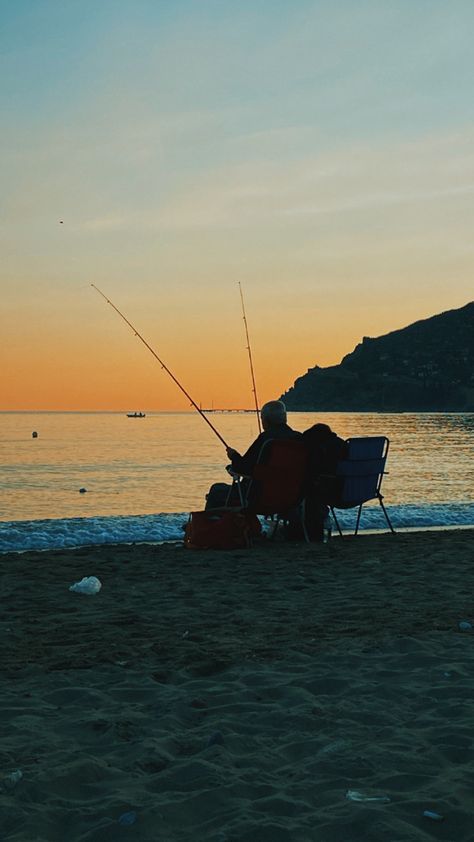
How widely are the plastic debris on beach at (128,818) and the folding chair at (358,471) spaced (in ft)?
22.7

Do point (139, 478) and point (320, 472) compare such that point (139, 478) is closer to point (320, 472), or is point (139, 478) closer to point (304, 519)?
point (304, 519)

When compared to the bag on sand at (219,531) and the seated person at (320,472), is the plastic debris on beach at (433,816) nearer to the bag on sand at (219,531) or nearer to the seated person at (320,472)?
the seated person at (320,472)

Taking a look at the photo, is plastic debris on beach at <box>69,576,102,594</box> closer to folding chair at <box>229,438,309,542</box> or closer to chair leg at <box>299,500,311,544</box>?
folding chair at <box>229,438,309,542</box>

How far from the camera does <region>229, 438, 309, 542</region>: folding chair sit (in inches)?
349

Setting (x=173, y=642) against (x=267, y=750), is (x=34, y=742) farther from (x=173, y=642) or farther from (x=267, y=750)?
(x=173, y=642)

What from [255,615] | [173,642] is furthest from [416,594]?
[173,642]

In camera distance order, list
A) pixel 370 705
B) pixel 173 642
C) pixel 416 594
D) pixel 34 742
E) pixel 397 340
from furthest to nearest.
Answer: pixel 397 340 → pixel 416 594 → pixel 173 642 → pixel 370 705 → pixel 34 742

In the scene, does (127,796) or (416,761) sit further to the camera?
(416,761)

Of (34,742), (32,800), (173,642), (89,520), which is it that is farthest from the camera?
(89,520)

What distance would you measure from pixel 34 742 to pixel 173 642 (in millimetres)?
1698

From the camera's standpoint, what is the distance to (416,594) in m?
6.49

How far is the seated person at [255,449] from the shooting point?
899cm

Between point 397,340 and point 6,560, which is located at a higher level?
point 397,340

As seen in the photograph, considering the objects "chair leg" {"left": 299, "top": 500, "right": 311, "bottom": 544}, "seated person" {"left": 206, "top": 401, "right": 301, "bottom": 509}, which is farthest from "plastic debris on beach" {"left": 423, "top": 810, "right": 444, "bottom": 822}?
"chair leg" {"left": 299, "top": 500, "right": 311, "bottom": 544}
